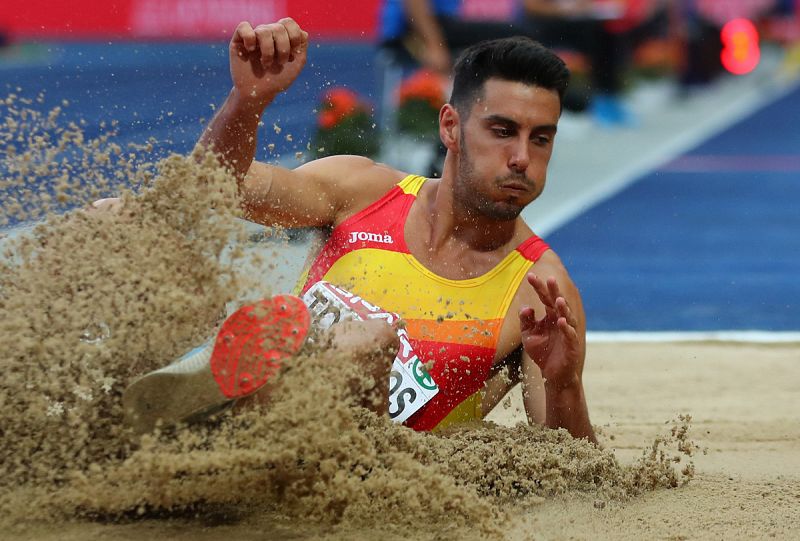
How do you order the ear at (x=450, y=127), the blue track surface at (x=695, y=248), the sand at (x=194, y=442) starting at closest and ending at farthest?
1. the sand at (x=194, y=442)
2. the ear at (x=450, y=127)
3. the blue track surface at (x=695, y=248)

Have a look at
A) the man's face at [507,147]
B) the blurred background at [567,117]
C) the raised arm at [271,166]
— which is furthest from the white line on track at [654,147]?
the man's face at [507,147]

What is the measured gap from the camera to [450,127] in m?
4.25

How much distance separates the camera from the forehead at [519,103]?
13.1 ft

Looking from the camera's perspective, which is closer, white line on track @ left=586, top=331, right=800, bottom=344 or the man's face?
the man's face

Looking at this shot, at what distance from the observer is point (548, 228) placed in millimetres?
9945

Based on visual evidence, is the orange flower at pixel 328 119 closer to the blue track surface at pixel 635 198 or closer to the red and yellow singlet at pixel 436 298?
the blue track surface at pixel 635 198

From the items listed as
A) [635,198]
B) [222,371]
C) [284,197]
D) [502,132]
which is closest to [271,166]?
[284,197]

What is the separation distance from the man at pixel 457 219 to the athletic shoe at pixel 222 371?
2.64 ft

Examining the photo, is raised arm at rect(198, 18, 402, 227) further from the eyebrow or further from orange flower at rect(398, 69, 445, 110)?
orange flower at rect(398, 69, 445, 110)

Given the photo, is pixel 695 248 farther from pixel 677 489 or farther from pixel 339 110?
pixel 677 489

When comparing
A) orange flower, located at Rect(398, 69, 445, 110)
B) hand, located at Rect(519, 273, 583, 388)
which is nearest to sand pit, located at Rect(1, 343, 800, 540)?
hand, located at Rect(519, 273, 583, 388)

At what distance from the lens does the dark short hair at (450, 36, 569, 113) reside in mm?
4055

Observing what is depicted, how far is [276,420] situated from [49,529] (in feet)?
2.04

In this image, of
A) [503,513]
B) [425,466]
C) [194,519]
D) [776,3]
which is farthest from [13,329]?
[776,3]
